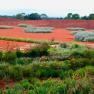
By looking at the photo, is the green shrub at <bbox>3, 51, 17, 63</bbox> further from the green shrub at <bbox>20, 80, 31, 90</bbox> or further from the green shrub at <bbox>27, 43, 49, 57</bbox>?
the green shrub at <bbox>20, 80, 31, 90</bbox>

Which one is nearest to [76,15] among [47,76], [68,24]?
[68,24]

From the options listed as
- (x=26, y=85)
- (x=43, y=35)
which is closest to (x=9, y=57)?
(x=26, y=85)

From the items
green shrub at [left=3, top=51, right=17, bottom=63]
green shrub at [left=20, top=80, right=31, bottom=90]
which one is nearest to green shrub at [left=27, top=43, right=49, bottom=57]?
green shrub at [left=3, top=51, right=17, bottom=63]

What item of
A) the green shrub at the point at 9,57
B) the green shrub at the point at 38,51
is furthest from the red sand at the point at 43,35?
the green shrub at the point at 9,57

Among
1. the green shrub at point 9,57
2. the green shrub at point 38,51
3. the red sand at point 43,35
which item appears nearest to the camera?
the green shrub at point 9,57

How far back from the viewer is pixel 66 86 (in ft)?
32.3

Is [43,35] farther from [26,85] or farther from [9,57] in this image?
[26,85]

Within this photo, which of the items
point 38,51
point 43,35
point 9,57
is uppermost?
point 9,57

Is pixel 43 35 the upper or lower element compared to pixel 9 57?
lower

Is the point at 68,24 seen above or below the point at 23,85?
below

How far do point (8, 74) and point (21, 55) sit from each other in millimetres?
4621

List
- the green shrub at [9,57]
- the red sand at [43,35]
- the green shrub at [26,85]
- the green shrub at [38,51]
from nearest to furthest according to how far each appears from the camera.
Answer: the green shrub at [26,85] → the green shrub at [9,57] → the green shrub at [38,51] → the red sand at [43,35]

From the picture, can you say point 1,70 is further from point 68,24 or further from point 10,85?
point 68,24

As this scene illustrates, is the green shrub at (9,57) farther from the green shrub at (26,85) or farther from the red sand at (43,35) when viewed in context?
the red sand at (43,35)
